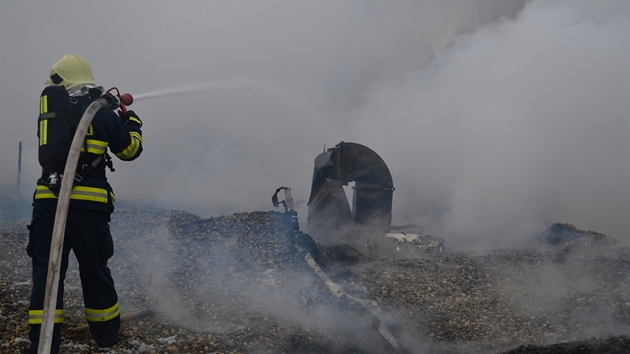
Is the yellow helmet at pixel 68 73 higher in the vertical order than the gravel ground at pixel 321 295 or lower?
higher

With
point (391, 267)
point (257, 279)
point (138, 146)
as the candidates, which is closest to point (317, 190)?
point (391, 267)

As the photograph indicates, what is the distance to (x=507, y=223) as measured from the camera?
9977 mm

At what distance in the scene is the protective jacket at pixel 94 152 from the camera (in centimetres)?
340

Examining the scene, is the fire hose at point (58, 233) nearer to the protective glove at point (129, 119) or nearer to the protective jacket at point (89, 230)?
the protective jacket at point (89, 230)

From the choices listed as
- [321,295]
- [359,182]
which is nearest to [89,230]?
[321,295]

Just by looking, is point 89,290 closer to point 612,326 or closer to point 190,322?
point 190,322

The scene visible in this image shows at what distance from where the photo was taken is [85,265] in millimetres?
3498

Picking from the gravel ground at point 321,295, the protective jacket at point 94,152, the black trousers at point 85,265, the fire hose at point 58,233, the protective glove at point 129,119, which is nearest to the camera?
the fire hose at point 58,233

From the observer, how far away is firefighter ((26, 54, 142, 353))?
11.0 ft

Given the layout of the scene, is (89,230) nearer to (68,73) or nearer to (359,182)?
(68,73)

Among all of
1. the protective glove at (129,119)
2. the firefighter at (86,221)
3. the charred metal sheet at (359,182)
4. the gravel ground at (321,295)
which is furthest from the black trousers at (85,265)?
the charred metal sheet at (359,182)

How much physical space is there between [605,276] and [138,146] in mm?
4983

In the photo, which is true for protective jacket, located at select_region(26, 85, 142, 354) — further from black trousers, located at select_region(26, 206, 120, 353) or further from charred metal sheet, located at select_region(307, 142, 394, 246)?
charred metal sheet, located at select_region(307, 142, 394, 246)

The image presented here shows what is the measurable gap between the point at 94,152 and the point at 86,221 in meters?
0.49
